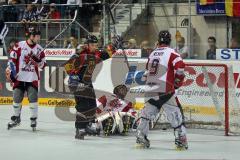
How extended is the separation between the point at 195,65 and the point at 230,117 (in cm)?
116

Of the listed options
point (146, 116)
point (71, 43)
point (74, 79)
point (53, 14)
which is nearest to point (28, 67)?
point (74, 79)

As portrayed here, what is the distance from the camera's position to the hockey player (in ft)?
31.2

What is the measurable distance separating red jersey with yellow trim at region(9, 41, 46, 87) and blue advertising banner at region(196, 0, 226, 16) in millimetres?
5709

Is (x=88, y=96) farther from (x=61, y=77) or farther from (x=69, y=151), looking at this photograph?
(x=61, y=77)

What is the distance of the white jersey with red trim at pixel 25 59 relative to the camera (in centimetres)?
1032

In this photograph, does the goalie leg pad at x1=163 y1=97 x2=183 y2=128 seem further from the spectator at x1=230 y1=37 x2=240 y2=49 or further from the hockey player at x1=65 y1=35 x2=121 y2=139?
the spectator at x1=230 y1=37 x2=240 y2=49

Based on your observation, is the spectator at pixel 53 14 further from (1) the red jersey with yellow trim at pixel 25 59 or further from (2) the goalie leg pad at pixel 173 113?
(2) the goalie leg pad at pixel 173 113

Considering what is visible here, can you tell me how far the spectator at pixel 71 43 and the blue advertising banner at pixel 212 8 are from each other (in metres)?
3.03

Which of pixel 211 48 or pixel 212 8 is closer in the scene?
pixel 211 48

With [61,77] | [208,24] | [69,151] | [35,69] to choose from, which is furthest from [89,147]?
[208,24]

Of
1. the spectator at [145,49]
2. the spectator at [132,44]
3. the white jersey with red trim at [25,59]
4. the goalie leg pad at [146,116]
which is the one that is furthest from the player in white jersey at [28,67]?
the spectator at [132,44]

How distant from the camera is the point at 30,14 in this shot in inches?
684

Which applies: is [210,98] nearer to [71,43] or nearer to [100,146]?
[100,146]

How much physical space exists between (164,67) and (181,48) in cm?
547
